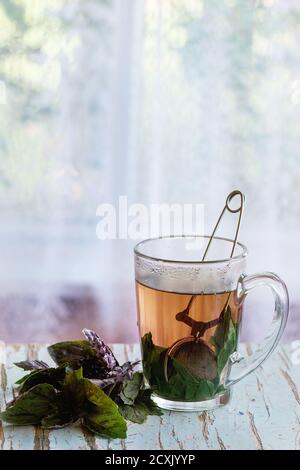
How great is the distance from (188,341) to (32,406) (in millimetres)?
176

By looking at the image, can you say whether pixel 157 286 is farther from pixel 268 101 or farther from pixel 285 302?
pixel 268 101

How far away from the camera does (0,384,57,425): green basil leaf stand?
2.68 feet

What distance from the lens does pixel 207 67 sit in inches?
71.2

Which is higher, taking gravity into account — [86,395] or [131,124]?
[131,124]

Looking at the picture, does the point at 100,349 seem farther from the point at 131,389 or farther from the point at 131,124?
the point at 131,124

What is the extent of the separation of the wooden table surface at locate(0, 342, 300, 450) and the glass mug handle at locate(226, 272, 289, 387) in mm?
35

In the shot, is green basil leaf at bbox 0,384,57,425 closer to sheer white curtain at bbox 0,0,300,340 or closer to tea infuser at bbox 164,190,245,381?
tea infuser at bbox 164,190,245,381

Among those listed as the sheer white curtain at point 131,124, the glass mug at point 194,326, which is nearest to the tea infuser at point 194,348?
the glass mug at point 194,326

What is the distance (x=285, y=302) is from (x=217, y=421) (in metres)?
0.16

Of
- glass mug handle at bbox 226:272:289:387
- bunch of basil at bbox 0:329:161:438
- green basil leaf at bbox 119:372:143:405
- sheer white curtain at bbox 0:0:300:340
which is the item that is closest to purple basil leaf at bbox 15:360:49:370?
bunch of basil at bbox 0:329:161:438

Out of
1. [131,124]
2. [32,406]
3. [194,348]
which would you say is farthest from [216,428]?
[131,124]

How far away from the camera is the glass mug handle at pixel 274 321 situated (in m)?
0.88

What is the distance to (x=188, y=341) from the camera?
0.85 metres
